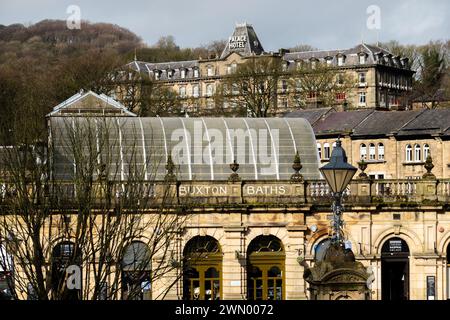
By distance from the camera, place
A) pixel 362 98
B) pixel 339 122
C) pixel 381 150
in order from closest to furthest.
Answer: pixel 381 150, pixel 339 122, pixel 362 98

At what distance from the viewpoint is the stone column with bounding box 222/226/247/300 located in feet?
153

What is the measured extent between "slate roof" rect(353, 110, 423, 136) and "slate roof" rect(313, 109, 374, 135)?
2.27 ft

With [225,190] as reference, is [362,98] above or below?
above

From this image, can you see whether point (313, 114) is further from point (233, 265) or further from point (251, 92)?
point (233, 265)

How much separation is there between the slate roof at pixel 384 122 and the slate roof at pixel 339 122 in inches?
27.2

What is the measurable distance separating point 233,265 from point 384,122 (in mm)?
51530

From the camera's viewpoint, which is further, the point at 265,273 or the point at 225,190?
the point at 225,190

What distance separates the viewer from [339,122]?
99812 millimetres

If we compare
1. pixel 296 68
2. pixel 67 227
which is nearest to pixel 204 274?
pixel 67 227

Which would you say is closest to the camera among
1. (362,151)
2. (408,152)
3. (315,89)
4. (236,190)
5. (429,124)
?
(236,190)

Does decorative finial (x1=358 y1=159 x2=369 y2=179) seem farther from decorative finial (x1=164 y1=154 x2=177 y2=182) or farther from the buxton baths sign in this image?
decorative finial (x1=164 y1=154 x2=177 y2=182)

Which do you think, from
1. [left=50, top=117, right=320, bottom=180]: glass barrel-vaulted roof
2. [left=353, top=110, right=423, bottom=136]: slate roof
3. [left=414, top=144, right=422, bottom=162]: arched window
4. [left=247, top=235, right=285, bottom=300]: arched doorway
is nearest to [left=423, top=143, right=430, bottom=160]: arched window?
[left=414, top=144, right=422, bottom=162]: arched window
